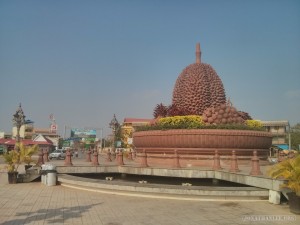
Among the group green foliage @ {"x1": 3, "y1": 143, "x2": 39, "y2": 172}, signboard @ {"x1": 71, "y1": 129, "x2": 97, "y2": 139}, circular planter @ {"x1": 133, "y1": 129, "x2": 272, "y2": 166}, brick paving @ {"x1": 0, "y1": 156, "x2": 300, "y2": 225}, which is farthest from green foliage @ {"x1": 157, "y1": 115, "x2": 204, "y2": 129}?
signboard @ {"x1": 71, "y1": 129, "x2": 97, "y2": 139}

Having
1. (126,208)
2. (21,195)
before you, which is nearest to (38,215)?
(126,208)

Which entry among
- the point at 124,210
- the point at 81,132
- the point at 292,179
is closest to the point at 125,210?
the point at 124,210

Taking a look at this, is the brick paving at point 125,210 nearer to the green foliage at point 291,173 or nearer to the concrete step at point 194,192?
the concrete step at point 194,192

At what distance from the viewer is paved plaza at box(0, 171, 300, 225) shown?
7.26 metres

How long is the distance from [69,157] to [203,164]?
6506 mm

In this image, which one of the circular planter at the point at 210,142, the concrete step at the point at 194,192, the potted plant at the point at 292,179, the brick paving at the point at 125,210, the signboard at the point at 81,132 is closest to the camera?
the brick paving at the point at 125,210

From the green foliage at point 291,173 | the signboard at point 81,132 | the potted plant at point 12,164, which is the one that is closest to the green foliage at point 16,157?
the potted plant at point 12,164

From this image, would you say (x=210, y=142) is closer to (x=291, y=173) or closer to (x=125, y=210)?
(x=291, y=173)

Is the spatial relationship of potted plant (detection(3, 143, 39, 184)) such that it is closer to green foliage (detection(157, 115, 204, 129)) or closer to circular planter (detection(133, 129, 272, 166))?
circular planter (detection(133, 129, 272, 166))

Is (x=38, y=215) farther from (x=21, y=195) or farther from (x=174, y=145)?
(x=174, y=145)

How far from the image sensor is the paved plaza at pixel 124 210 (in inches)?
286

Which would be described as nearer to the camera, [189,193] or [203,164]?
[189,193]

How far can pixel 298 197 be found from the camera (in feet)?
26.9

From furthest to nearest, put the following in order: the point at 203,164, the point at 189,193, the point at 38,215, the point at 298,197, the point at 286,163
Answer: the point at 203,164
the point at 189,193
the point at 286,163
the point at 298,197
the point at 38,215
